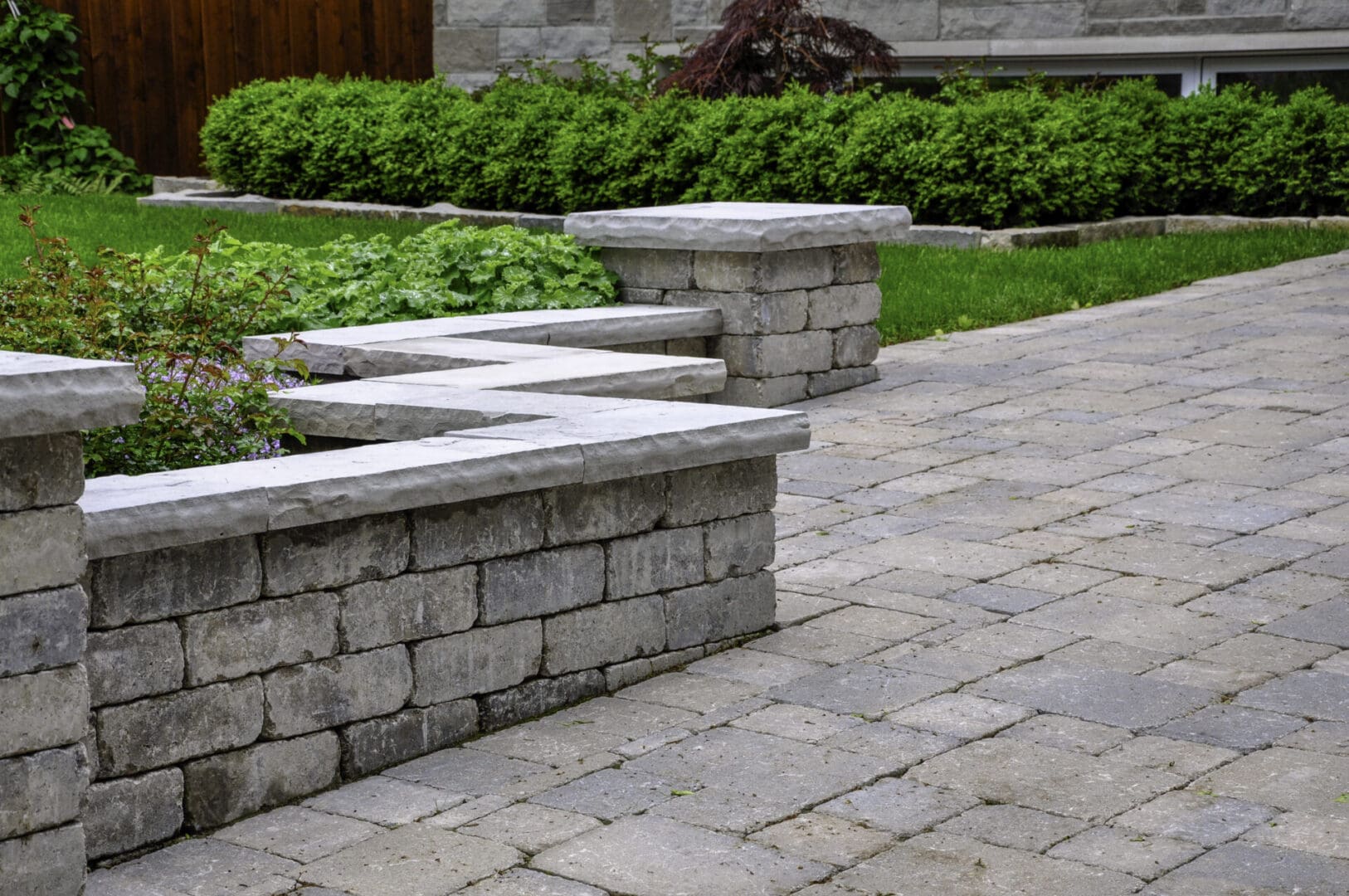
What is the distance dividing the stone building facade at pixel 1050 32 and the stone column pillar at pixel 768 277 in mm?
6303

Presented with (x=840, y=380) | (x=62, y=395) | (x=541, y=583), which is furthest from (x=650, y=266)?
(x=62, y=395)

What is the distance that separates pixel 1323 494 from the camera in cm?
667

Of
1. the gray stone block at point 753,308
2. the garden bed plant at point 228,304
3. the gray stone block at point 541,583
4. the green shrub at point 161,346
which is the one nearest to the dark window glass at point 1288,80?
the gray stone block at point 753,308

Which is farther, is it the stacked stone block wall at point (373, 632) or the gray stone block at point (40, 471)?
the stacked stone block wall at point (373, 632)

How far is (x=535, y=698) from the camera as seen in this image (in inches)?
185

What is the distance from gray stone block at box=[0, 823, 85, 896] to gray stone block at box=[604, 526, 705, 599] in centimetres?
169

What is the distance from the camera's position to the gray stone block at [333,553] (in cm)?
411

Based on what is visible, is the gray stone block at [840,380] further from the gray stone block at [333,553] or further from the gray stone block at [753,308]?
the gray stone block at [333,553]

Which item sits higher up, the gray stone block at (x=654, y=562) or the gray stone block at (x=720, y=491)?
the gray stone block at (x=720, y=491)

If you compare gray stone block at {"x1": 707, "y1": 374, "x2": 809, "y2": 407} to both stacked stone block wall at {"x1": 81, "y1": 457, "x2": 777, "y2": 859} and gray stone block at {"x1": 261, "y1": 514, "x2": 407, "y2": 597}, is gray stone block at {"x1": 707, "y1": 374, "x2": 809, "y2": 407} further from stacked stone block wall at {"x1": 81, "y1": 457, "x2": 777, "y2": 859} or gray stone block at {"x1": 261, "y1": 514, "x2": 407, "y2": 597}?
gray stone block at {"x1": 261, "y1": 514, "x2": 407, "y2": 597}

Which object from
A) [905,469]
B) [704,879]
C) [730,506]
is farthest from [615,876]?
[905,469]

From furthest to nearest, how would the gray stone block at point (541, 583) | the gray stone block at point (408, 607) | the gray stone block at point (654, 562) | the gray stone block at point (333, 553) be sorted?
the gray stone block at point (654, 562), the gray stone block at point (541, 583), the gray stone block at point (408, 607), the gray stone block at point (333, 553)

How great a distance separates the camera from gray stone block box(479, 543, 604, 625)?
4.56 meters

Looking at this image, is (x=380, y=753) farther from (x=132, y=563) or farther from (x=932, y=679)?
(x=932, y=679)
